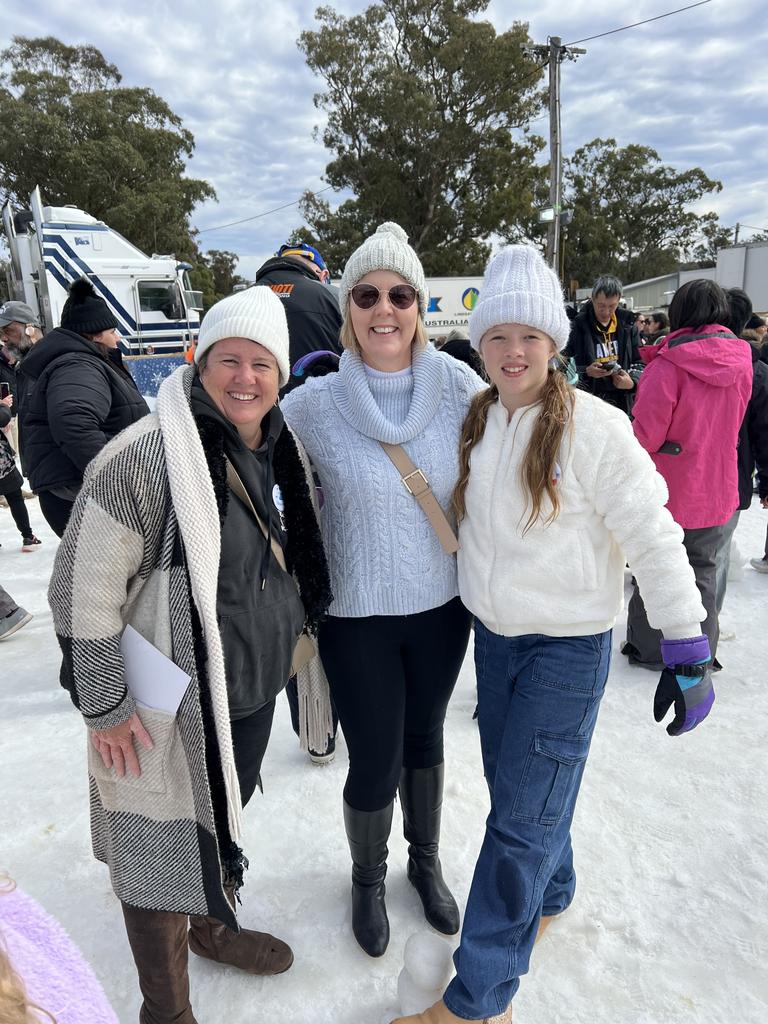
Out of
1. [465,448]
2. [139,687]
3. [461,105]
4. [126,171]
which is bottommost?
[139,687]

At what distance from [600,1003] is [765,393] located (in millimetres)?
2883

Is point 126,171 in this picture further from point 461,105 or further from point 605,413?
point 605,413

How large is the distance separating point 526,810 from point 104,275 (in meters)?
14.4

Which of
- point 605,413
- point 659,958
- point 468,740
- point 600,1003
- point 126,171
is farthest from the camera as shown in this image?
point 126,171

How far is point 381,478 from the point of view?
63.8 inches

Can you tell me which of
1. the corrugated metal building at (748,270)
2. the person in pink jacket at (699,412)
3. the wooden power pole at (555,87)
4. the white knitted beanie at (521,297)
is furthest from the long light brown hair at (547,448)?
the corrugated metal building at (748,270)

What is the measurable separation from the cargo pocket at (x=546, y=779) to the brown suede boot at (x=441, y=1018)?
49 centimetres

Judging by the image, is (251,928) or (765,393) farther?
(765,393)

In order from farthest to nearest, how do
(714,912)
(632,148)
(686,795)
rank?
(632,148), (686,795), (714,912)

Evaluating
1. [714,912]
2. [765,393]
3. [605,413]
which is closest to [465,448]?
[605,413]

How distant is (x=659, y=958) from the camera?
70.1 inches

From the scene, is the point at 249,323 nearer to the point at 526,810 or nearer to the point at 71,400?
the point at 526,810

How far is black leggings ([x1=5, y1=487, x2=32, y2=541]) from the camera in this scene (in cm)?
550

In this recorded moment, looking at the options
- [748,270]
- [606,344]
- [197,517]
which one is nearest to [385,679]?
[197,517]
